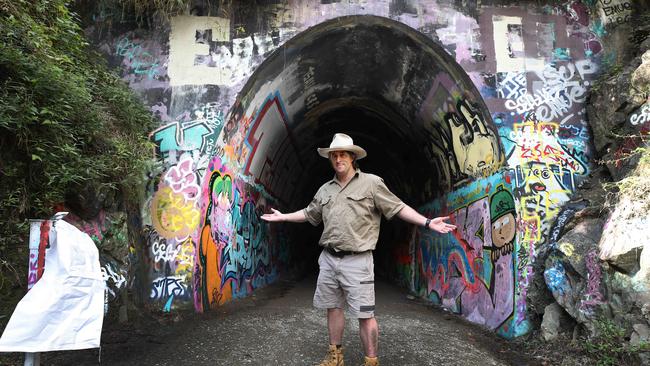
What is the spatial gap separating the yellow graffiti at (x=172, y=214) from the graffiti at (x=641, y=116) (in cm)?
608

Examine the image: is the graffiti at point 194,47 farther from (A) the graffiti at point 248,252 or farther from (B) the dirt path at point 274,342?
(B) the dirt path at point 274,342

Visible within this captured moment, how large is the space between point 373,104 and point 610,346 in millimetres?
7240

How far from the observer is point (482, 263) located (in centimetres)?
715

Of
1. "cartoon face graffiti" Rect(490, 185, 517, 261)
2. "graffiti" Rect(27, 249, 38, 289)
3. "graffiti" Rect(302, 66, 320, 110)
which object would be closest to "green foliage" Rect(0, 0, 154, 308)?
"graffiti" Rect(27, 249, 38, 289)

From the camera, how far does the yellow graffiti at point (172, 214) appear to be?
251 inches

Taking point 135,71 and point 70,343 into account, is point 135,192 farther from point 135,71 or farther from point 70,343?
point 70,343

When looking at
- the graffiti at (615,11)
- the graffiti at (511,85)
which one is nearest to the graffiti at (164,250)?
the graffiti at (511,85)

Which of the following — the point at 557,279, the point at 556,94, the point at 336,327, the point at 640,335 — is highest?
the point at 556,94

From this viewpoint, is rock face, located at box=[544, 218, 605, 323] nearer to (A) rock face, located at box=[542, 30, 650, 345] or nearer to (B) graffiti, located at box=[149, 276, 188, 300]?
(A) rock face, located at box=[542, 30, 650, 345]

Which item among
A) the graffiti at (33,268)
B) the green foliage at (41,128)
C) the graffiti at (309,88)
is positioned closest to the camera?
the graffiti at (33,268)

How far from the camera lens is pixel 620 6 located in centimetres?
676

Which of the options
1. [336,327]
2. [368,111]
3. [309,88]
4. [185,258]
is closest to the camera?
[336,327]

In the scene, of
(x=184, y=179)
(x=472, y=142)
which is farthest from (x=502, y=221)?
(x=184, y=179)

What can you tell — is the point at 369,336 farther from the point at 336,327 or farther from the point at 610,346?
the point at 610,346
